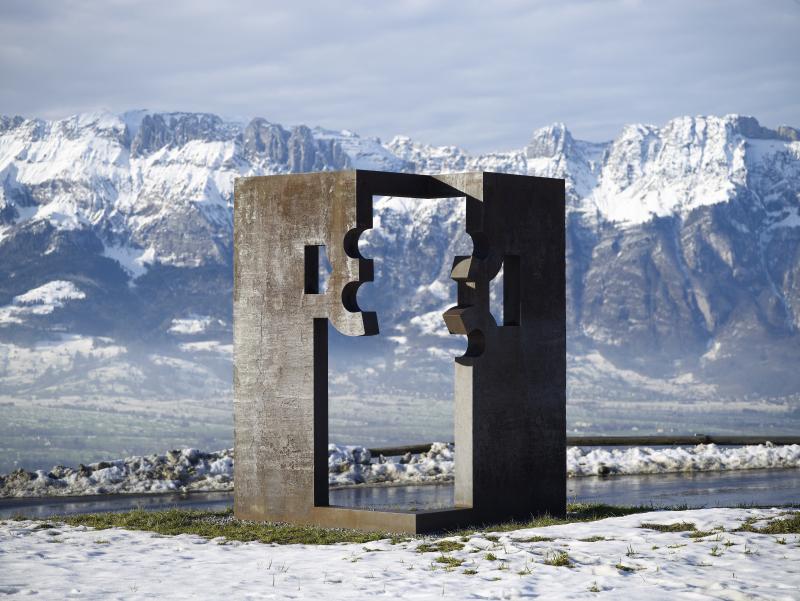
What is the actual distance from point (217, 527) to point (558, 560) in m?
5.35

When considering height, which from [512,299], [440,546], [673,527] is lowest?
[440,546]

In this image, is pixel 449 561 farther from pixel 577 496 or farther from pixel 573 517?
pixel 577 496

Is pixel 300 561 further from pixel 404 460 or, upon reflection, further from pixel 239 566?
pixel 404 460

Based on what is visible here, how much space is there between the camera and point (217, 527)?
692 inches

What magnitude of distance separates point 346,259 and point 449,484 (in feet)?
28.2

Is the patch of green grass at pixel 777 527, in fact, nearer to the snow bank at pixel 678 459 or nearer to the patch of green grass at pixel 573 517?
the patch of green grass at pixel 573 517

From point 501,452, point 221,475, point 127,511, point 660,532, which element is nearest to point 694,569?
point 660,532

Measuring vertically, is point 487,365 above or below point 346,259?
below

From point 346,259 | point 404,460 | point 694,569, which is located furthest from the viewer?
point 404,460

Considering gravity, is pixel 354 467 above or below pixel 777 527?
below

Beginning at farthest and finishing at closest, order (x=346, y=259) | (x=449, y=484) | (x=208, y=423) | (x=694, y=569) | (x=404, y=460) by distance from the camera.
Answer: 1. (x=208, y=423)
2. (x=404, y=460)
3. (x=449, y=484)
4. (x=346, y=259)
5. (x=694, y=569)

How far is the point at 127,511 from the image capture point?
2006 centimetres

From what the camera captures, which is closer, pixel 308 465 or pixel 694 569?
pixel 694 569

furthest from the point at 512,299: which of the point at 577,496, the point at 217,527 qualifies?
the point at 577,496
